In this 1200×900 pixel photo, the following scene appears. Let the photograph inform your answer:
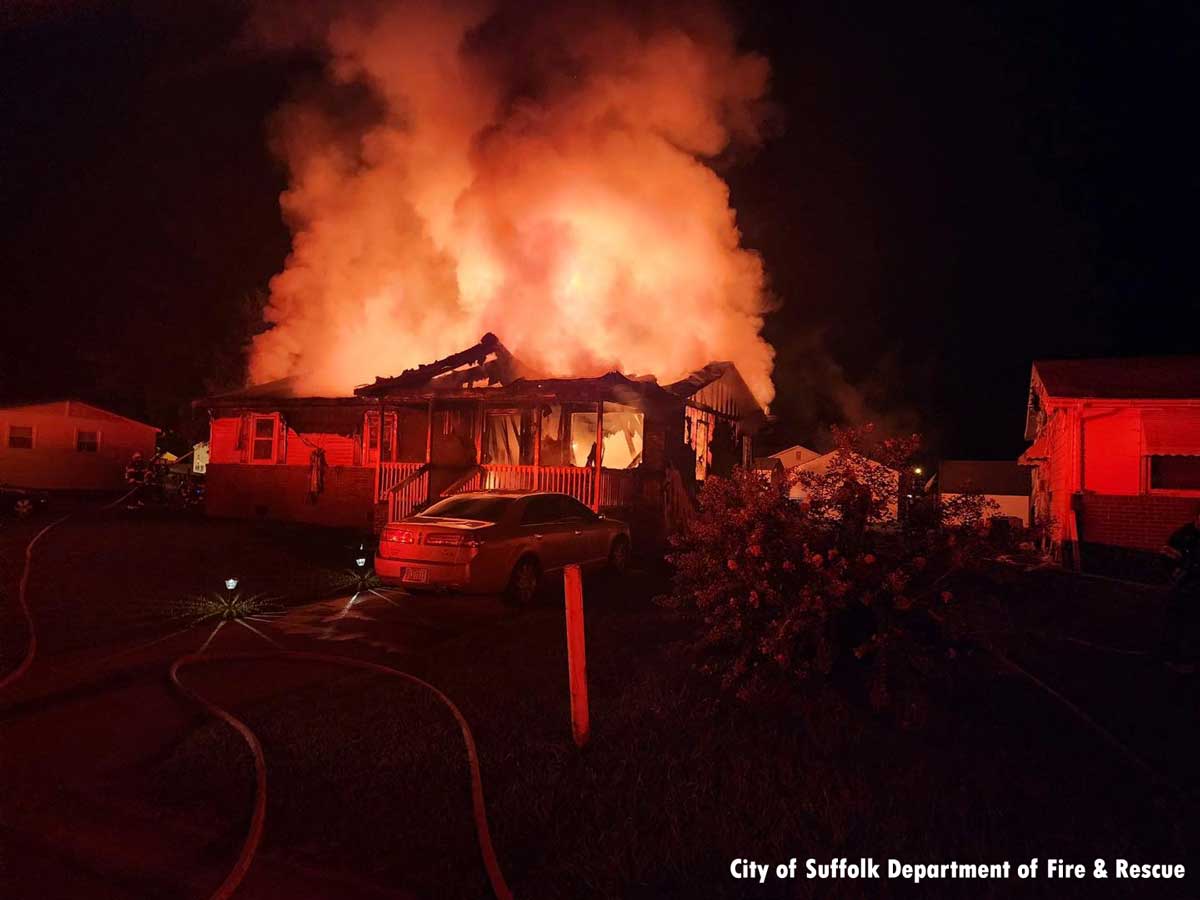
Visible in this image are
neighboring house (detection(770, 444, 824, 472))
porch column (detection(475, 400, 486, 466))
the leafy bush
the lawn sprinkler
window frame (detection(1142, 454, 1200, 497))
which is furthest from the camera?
neighboring house (detection(770, 444, 824, 472))

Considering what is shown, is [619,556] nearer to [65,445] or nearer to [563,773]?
[563,773]

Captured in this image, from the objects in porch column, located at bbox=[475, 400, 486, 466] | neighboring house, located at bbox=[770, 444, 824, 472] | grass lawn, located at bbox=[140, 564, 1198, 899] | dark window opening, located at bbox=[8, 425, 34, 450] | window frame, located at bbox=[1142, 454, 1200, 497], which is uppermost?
neighboring house, located at bbox=[770, 444, 824, 472]

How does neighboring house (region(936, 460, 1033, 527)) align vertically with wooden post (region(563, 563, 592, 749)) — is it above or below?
above

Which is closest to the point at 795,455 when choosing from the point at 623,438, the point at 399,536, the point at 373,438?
the point at 623,438

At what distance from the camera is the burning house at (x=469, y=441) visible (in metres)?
15.7

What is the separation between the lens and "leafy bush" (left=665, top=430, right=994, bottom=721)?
5.08 meters

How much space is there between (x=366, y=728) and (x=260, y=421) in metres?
17.5

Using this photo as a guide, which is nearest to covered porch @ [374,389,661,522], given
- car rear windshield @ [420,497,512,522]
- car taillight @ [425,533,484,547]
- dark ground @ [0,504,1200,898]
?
car rear windshield @ [420,497,512,522]

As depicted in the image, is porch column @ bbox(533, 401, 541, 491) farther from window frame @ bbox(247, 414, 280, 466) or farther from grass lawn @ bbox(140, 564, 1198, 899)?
grass lawn @ bbox(140, 564, 1198, 899)

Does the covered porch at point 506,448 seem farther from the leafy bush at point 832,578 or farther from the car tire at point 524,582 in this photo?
the leafy bush at point 832,578

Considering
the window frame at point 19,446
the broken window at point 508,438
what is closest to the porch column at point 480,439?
the broken window at point 508,438

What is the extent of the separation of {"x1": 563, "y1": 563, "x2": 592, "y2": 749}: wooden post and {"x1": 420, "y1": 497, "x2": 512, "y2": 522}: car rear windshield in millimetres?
4757

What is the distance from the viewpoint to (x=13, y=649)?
698 centimetres

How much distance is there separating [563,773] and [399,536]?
5.56 metres
